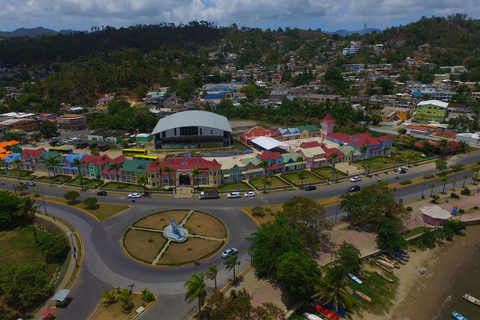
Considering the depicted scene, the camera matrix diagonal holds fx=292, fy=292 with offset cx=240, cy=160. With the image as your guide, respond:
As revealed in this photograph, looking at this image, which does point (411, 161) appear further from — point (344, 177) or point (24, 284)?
point (24, 284)

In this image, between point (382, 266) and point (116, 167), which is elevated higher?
point (116, 167)

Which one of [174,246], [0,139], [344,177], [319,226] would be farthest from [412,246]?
[0,139]

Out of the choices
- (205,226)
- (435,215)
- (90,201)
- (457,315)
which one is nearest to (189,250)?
(205,226)

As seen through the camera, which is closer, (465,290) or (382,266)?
(465,290)

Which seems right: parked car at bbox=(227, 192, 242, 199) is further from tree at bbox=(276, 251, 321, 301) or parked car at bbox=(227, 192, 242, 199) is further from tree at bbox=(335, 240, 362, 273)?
tree at bbox=(276, 251, 321, 301)

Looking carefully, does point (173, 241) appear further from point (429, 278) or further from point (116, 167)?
point (429, 278)

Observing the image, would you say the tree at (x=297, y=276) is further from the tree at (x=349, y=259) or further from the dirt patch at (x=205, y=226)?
the dirt patch at (x=205, y=226)

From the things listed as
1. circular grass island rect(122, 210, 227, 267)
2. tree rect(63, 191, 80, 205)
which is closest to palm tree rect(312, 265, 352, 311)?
circular grass island rect(122, 210, 227, 267)
